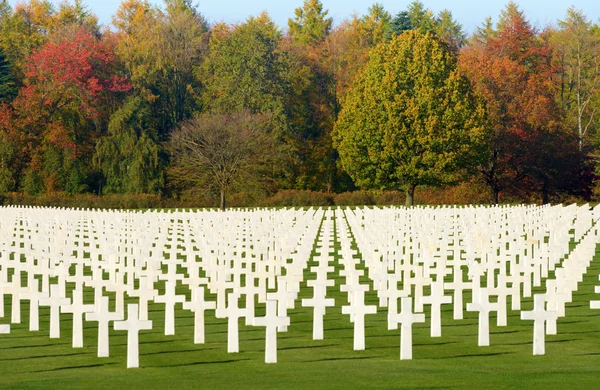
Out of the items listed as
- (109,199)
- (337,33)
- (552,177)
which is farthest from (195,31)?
(552,177)

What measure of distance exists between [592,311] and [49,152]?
58624mm

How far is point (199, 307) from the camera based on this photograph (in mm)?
11570

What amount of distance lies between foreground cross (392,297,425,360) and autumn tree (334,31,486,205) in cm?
4650

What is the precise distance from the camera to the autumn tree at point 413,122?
5781 cm

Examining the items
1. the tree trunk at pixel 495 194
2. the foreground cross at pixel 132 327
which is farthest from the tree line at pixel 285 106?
the foreground cross at pixel 132 327

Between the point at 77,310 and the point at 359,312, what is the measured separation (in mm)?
2788

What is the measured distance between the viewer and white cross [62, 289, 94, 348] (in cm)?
1132

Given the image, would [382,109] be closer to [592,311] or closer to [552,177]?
[552,177]

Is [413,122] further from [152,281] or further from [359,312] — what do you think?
[359,312]

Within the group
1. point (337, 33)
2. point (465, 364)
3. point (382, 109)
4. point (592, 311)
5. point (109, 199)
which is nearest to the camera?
point (465, 364)

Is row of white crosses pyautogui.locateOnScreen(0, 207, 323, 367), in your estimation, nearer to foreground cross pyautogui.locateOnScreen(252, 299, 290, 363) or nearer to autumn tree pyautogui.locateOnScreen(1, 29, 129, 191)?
foreground cross pyautogui.locateOnScreen(252, 299, 290, 363)

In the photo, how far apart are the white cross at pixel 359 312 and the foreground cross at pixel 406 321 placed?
0.30m

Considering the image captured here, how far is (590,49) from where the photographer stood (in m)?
80.0

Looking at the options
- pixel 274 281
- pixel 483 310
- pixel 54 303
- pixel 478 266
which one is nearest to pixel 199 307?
pixel 54 303
